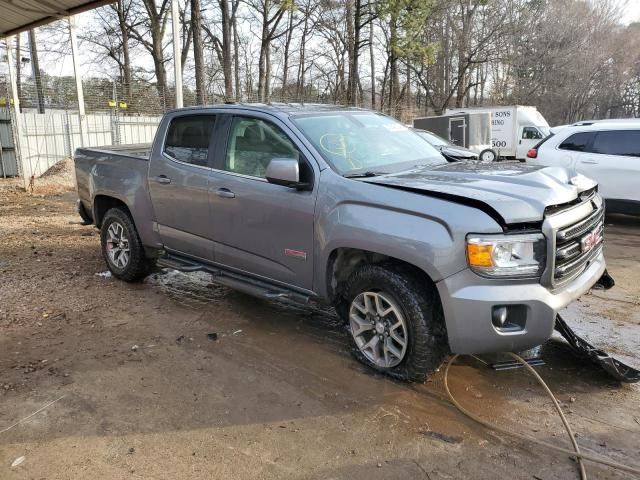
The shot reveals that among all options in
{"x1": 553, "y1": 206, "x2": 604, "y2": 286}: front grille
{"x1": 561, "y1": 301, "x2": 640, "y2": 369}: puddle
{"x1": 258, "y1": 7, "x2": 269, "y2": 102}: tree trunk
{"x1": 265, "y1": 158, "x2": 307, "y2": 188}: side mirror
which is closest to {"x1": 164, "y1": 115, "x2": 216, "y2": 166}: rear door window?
{"x1": 265, "y1": 158, "x2": 307, "y2": 188}: side mirror

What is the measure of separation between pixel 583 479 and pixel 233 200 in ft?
10.3

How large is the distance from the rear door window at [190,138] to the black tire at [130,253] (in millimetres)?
1044

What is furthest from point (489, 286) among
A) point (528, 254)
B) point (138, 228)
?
point (138, 228)

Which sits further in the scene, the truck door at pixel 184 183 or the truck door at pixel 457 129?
the truck door at pixel 457 129

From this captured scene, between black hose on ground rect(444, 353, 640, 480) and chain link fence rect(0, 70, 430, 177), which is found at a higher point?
chain link fence rect(0, 70, 430, 177)

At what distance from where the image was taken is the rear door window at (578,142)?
30.0 ft

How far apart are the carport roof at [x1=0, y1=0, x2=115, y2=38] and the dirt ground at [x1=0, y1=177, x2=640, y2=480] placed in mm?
6114

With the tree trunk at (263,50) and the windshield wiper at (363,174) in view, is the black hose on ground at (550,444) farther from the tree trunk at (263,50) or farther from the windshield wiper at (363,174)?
the tree trunk at (263,50)

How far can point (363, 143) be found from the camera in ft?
14.3

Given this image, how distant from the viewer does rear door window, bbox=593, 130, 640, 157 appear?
864 cm

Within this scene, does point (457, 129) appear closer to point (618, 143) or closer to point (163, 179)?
point (618, 143)

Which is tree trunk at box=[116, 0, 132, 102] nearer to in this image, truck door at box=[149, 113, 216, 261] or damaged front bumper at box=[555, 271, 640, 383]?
truck door at box=[149, 113, 216, 261]

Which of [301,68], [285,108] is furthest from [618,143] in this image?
[301,68]

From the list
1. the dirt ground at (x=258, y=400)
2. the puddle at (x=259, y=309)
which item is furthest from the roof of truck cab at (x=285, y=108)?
the dirt ground at (x=258, y=400)
